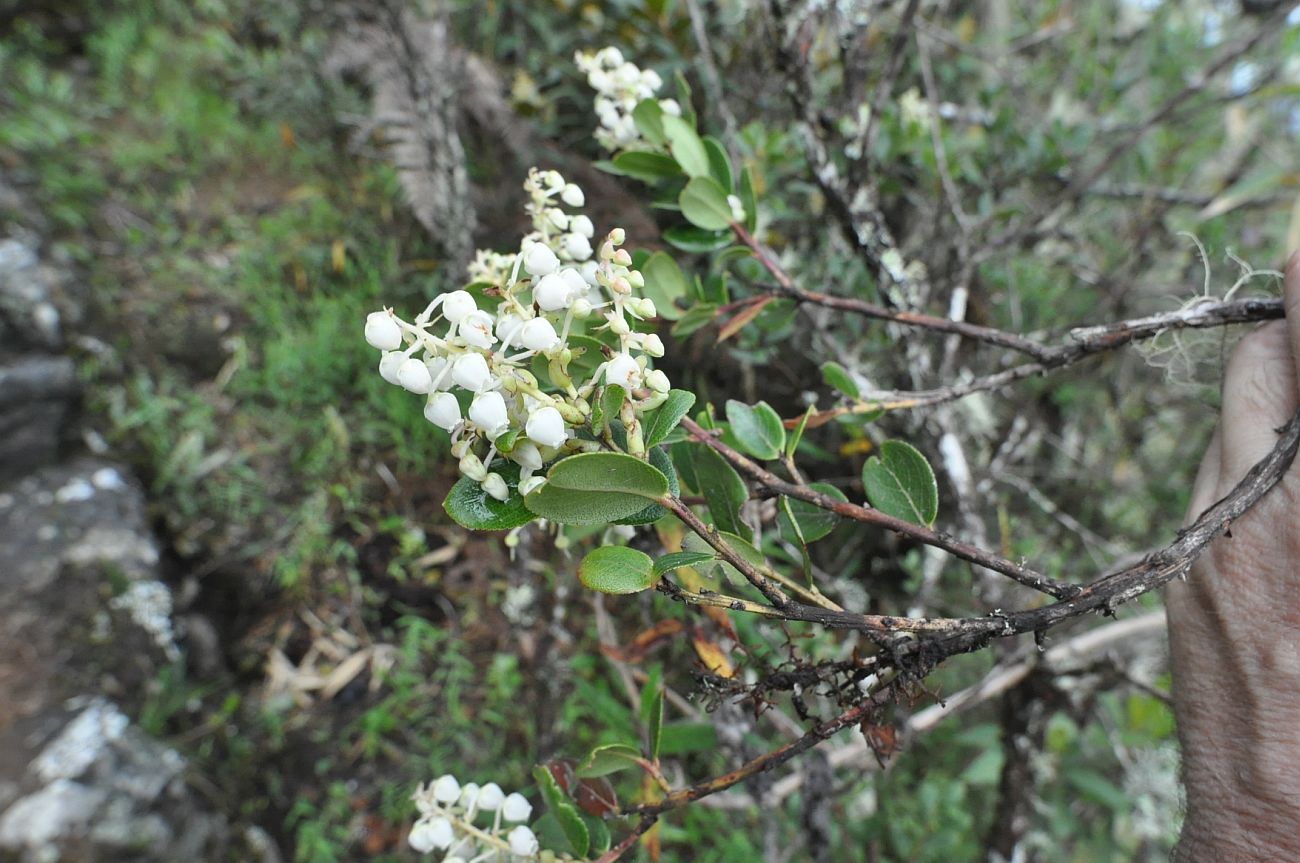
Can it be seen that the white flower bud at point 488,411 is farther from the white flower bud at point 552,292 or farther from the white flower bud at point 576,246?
the white flower bud at point 576,246

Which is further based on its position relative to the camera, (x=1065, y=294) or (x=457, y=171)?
(x=1065, y=294)

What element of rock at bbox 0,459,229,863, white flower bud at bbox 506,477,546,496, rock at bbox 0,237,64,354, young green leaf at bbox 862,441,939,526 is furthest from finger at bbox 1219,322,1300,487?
rock at bbox 0,237,64,354

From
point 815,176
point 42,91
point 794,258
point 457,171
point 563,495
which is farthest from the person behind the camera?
point 42,91

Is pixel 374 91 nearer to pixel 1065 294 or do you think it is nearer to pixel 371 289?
pixel 371 289

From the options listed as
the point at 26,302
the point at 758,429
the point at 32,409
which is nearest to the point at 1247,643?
the point at 758,429

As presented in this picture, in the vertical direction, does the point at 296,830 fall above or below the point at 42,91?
below

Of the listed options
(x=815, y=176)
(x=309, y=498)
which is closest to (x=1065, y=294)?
(x=815, y=176)

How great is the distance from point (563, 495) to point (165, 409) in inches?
84.2

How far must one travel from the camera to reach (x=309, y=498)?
1.94 metres

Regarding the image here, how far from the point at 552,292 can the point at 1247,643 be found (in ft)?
2.23

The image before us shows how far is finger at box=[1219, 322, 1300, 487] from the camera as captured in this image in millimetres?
668

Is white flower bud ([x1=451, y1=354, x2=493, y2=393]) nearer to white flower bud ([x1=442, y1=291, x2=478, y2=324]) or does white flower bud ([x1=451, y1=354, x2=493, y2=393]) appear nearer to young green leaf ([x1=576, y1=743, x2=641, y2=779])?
white flower bud ([x1=442, y1=291, x2=478, y2=324])

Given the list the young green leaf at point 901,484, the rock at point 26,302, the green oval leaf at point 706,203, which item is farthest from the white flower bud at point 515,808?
the rock at point 26,302

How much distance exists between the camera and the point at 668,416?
0.45 meters
